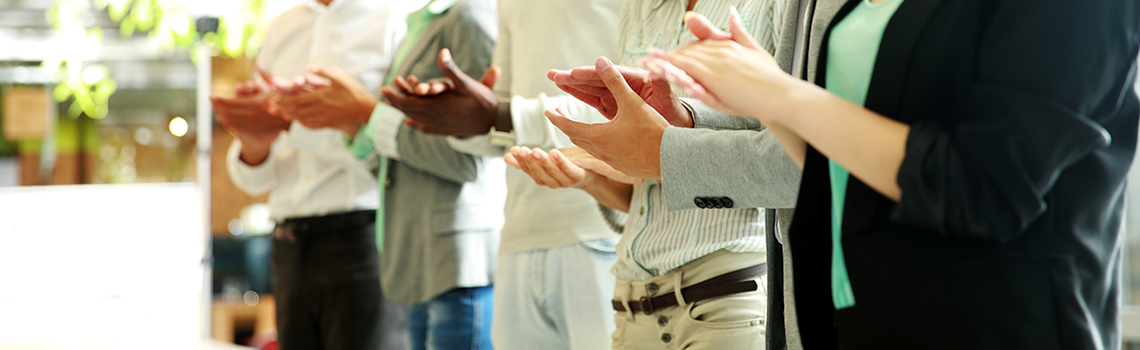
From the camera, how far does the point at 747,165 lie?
912mm

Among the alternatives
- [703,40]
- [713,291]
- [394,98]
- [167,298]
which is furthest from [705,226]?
[167,298]

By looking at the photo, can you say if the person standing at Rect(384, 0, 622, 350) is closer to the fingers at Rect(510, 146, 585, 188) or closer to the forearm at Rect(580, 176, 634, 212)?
the forearm at Rect(580, 176, 634, 212)

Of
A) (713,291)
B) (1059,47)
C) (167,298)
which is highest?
(1059,47)

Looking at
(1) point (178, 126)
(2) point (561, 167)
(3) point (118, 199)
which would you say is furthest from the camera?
(1) point (178, 126)

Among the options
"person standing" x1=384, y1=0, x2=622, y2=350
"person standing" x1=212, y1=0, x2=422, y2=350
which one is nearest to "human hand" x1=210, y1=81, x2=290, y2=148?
"person standing" x1=212, y1=0, x2=422, y2=350

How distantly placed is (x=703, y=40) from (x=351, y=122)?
1.43 meters

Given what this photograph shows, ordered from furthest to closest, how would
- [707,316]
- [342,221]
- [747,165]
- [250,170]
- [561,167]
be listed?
[250,170] < [342,221] < [561,167] < [707,316] < [747,165]

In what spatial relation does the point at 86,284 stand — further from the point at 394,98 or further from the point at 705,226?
the point at 705,226

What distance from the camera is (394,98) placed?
5.41 ft

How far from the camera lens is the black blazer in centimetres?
66

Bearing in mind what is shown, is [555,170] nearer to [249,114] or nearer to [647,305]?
[647,305]

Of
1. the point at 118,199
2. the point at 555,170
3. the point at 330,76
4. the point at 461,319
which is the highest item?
the point at 330,76

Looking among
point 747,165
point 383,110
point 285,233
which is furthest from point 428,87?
point 285,233

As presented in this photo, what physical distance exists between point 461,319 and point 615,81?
1099 millimetres
